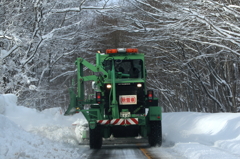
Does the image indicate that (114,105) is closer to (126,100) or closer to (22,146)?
(126,100)

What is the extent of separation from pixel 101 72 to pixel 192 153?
13.7ft

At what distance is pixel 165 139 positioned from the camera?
12.7 metres

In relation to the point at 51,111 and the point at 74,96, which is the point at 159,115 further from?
the point at 51,111

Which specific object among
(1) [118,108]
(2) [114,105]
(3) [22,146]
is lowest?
(3) [22,146]

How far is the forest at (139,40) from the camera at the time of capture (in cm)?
1584

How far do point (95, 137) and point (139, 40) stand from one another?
465 inches

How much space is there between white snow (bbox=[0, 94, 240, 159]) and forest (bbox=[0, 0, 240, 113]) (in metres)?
3.75

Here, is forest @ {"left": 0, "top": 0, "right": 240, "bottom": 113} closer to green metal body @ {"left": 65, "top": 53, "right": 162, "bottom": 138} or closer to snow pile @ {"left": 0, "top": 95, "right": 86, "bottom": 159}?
green metal body @ {"left": 65, "top": 53, "right": 162, "bottom": 138}

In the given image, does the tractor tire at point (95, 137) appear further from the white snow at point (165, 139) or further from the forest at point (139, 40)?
the forest at point (139, 40)

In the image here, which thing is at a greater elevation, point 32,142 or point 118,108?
point 118,108

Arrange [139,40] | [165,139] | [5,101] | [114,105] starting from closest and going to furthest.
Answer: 1. [114,105]
2. [165,139]
3. [5,101]
4. [139,40]

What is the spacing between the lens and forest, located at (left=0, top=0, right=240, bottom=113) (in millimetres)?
15844

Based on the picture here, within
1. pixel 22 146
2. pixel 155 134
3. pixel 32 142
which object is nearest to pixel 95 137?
pixel 155 134

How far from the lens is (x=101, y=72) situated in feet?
36.3
